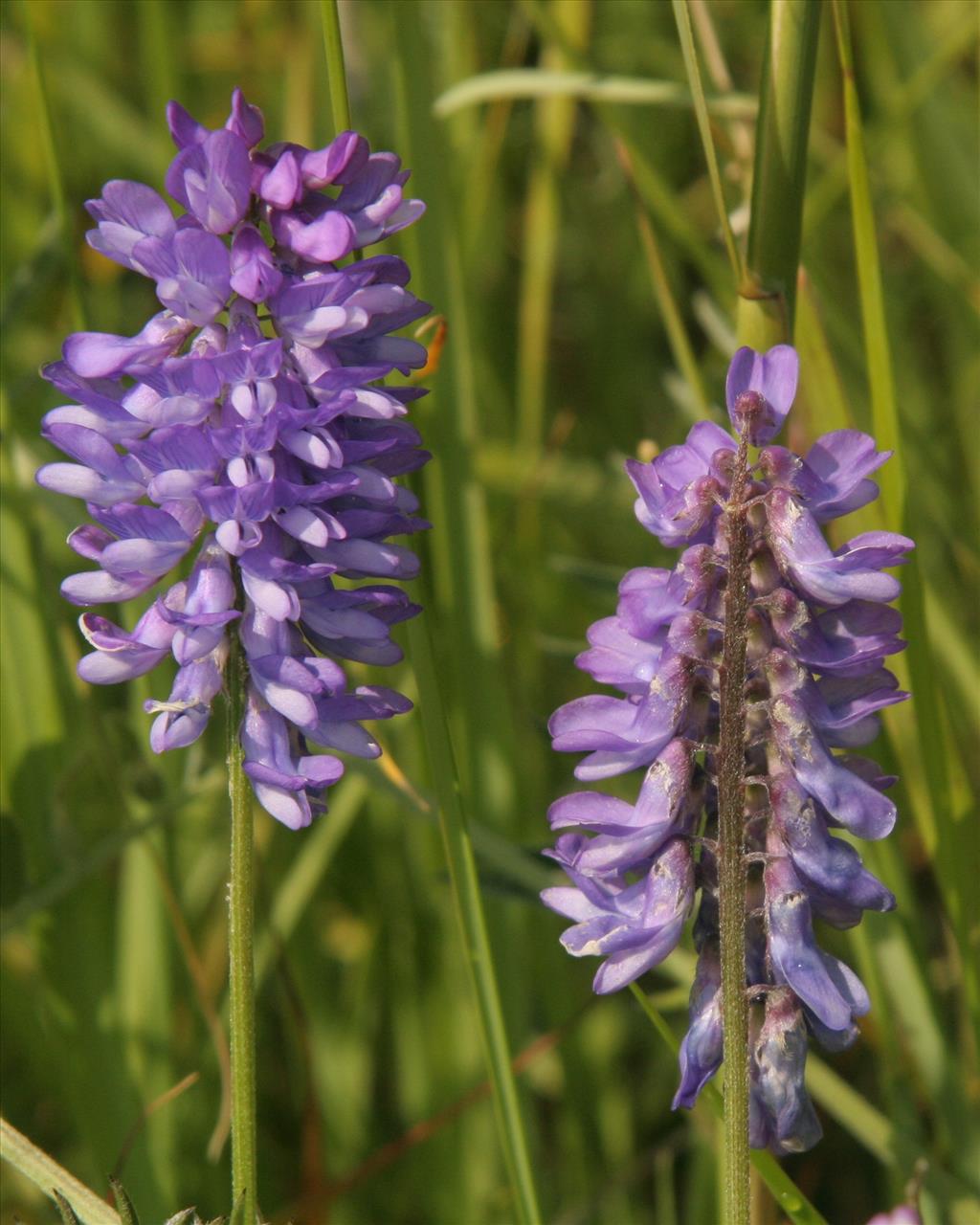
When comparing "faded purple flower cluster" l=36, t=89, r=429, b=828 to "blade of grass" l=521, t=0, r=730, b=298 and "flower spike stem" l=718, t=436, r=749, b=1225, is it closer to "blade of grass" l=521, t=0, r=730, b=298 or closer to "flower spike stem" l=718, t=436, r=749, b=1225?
"flower spike stem" l=718, t=436, r=749, b=1225

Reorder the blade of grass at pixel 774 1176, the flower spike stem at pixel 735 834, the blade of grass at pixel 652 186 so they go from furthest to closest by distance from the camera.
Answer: the blade of grass at pixel 652 186 → the blade of grass at pixel 774 1176 → the flower spike stem at pixel 735 834

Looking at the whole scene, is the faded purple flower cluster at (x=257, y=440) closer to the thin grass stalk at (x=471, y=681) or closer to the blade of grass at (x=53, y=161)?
the thin grass stalk at (x=471, y=681)

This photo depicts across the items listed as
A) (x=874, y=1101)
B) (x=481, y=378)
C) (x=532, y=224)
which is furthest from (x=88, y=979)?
(x=532, y=224)

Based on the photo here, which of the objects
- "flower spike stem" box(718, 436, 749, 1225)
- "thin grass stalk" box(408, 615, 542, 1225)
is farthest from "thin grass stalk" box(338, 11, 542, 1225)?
"flower spike stem" box(718, 436, 749, 1225)

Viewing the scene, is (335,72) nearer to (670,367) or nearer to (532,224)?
(532,224)

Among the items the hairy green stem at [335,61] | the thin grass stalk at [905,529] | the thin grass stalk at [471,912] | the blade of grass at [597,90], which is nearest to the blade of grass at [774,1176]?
the thin grass stalk at [471,912]

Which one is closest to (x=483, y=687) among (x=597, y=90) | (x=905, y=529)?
(x=905, y=529)

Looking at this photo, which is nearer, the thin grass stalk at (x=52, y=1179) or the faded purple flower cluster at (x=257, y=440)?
the faded purple flower cluster at (x=257, y=440)
